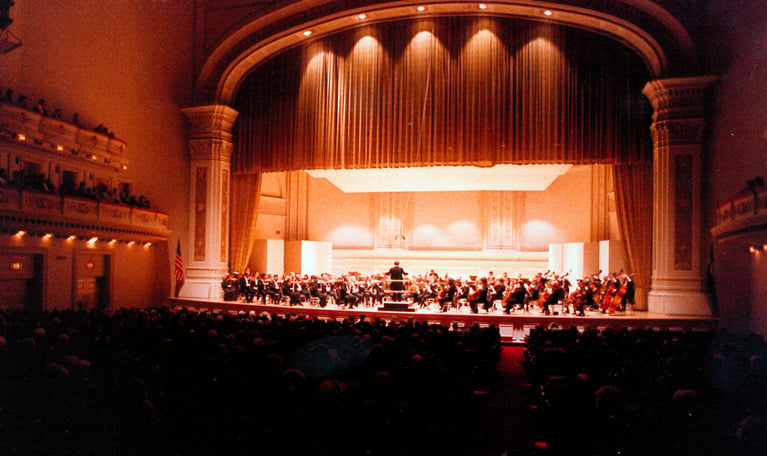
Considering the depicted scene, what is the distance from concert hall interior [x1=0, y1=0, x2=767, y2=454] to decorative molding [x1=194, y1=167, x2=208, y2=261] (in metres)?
0.08

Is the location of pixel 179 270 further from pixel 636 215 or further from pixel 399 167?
pixel 636 215

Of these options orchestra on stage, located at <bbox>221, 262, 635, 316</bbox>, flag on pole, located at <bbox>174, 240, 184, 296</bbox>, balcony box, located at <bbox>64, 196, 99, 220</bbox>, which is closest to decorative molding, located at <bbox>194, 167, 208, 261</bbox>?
flag on pole, located at <bbox>174, 240, 184, 296</bbox>

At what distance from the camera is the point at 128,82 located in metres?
16.9

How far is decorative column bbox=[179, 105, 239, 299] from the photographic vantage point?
18.9m

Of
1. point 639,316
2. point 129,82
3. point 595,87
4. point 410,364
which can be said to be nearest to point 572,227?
point 595,87

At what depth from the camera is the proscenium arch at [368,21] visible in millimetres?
15667

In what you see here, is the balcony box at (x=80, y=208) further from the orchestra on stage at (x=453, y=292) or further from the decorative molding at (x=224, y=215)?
the decorative molding at (x=224, y=215)

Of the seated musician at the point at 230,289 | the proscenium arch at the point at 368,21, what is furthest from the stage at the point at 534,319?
the proscenium arch at the point at 368,21

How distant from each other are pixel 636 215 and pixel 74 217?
52.2 feet

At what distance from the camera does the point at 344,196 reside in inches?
984

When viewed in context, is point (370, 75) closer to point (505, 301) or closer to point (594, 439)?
point (505, 301)

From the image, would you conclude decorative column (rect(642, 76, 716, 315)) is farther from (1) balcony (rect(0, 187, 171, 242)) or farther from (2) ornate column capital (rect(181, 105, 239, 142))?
(1) balcony (rect(0, 187, 171, 242))

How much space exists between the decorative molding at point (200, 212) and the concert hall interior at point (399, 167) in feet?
0.25

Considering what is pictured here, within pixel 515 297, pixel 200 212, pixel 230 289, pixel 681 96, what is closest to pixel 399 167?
pixel 515 297
